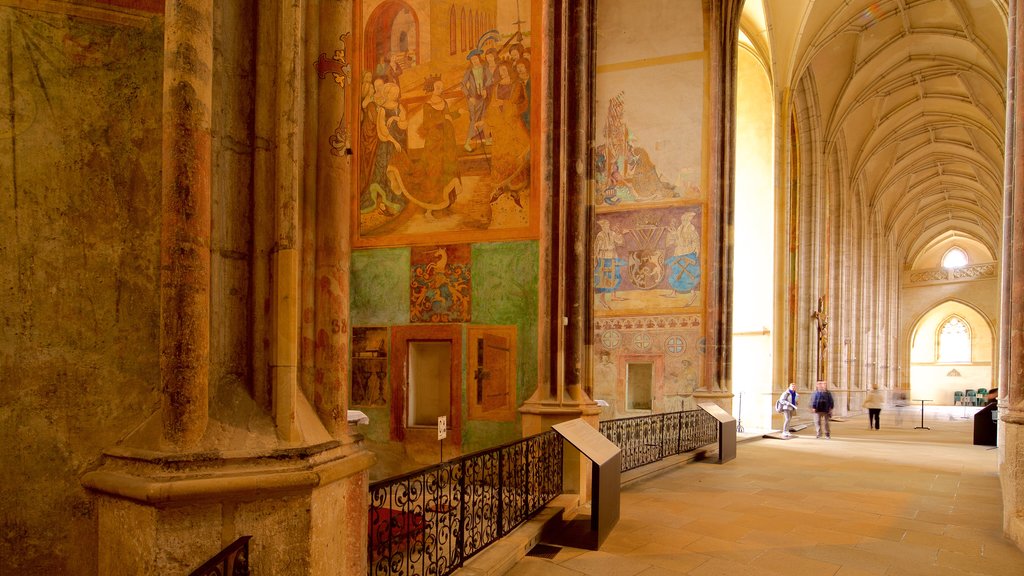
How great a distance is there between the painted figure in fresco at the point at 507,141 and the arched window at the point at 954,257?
4843 cm

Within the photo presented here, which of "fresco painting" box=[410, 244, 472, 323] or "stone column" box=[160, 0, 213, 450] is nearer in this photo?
"stone column" box=[160, 0, 213, 450]

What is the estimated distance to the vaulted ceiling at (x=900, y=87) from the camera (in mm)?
19688

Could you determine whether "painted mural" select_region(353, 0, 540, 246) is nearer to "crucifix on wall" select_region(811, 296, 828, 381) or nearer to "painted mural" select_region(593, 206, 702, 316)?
"painted mural" select_region(593, 206, 702, 316)

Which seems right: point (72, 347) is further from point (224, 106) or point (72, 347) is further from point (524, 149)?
point (524, 149)

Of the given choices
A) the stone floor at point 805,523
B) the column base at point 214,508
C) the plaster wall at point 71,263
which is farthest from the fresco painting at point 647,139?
the column base at point 214,508

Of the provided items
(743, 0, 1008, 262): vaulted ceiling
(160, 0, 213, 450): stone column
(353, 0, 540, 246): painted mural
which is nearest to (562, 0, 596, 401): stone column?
(353, 0, 540, 246): painted mural

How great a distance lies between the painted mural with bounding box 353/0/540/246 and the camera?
8.45 meters

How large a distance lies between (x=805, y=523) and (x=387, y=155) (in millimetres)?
7103

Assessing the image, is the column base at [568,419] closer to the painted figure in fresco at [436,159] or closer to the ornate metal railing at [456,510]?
the ornate metal railing at [456,510]

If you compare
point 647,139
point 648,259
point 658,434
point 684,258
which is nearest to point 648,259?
point 648,259

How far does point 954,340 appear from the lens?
147 ft

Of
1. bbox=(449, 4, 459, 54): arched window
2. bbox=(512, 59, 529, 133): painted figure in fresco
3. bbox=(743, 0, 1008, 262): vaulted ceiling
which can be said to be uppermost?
bbox=(743, 0, 1008, 262): vaulted ceiling

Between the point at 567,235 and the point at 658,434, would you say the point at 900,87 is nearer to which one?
the point at 658,434

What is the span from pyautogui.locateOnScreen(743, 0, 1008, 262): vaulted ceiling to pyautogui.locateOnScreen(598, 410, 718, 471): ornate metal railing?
11.9 meters
